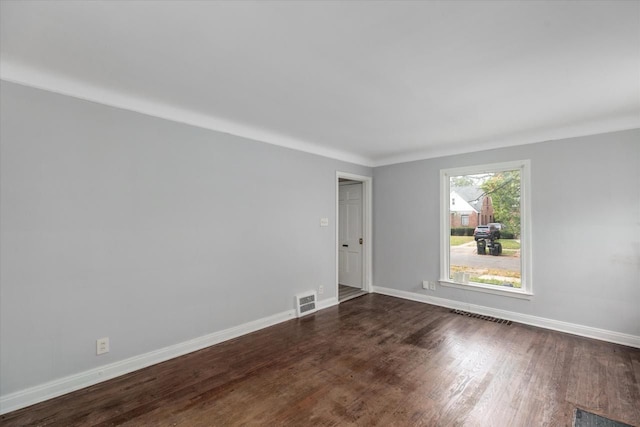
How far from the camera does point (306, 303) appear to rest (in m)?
4.34

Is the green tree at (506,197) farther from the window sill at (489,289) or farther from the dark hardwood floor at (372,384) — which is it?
the dark hardwood floor at (372,384)

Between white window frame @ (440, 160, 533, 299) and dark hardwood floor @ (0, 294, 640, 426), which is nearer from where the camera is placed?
dark hardwood floor @ (0, 294, 640, 426)

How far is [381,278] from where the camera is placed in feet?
18.1

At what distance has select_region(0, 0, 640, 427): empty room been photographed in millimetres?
1893

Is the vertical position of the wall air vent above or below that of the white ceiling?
below

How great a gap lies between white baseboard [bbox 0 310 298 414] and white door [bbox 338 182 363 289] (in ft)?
8.56

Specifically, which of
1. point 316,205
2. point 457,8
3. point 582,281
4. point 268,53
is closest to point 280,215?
point 316,205

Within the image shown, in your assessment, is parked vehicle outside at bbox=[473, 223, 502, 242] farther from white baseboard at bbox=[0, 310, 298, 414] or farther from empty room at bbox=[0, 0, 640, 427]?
white baseboard at bbox=[0, 310, 298, 414]

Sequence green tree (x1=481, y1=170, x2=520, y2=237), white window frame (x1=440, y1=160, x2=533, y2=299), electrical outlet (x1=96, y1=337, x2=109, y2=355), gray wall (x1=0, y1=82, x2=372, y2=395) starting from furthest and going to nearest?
green tree (x1=481, y1=170, x2=520, y2=237)
white window frame (x1=440, y1=160, x2=533, y2=299)
electrical outlet (x1=96, y1=337, x2=109, y2=355)
gray wall (x1=0, y1=82, x2=372, y2=395)

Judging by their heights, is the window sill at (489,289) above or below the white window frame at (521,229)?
below

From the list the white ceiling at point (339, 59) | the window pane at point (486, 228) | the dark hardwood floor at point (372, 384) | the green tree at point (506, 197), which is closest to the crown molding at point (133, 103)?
the white ceiling at point (339, 59)

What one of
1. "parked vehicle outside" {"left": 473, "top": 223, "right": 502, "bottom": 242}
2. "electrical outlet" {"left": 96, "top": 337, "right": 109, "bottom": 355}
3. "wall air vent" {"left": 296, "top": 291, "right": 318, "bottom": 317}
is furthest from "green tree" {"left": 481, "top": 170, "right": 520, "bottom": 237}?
"electrical outlet" {"left": 96, "top": 337, "right": 109, "bottom": 355}

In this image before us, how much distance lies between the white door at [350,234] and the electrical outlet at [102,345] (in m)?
4.15

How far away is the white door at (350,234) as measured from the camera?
5.79 meters
